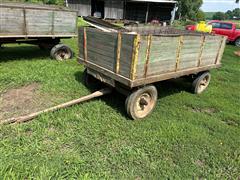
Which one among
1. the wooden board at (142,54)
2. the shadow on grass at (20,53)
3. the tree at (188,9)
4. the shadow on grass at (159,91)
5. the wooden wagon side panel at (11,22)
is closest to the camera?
the wooden board at (142,54)

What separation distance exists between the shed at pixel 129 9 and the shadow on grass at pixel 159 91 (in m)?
23.1

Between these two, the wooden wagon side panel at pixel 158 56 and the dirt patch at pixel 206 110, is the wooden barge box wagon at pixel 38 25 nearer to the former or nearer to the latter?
the wooden wagon side panel at pixel 158 56

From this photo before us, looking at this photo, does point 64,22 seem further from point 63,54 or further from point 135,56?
point 135,56

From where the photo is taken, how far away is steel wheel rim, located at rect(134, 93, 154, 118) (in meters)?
4.63

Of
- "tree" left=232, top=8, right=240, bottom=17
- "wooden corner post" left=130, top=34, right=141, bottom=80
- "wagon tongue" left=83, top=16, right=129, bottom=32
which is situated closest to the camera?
"wooden corner post" left=130, top=34, right=141, bottom=80

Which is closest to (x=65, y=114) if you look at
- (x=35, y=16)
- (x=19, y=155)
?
(x=19, y=155)

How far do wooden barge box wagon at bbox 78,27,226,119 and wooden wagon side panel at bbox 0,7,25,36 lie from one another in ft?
9.28

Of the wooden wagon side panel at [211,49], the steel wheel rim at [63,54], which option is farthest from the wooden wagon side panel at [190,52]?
the steel wheel rim at [63,54]

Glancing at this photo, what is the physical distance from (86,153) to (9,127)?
1512 millimetres

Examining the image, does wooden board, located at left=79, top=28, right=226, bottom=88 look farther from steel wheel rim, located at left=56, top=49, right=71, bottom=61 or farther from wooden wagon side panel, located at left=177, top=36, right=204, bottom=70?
steel wheel rim, located at left=56, top=49, right=71, bottom=61

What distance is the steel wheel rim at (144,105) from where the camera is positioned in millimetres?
4630

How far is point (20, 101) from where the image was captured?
4961mm

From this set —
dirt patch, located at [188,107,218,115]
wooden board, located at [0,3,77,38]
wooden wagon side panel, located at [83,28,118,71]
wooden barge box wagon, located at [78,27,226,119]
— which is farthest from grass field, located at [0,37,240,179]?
wooden board, located at [0,3,77,38]

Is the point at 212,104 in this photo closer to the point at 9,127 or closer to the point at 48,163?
the point at 48,163
